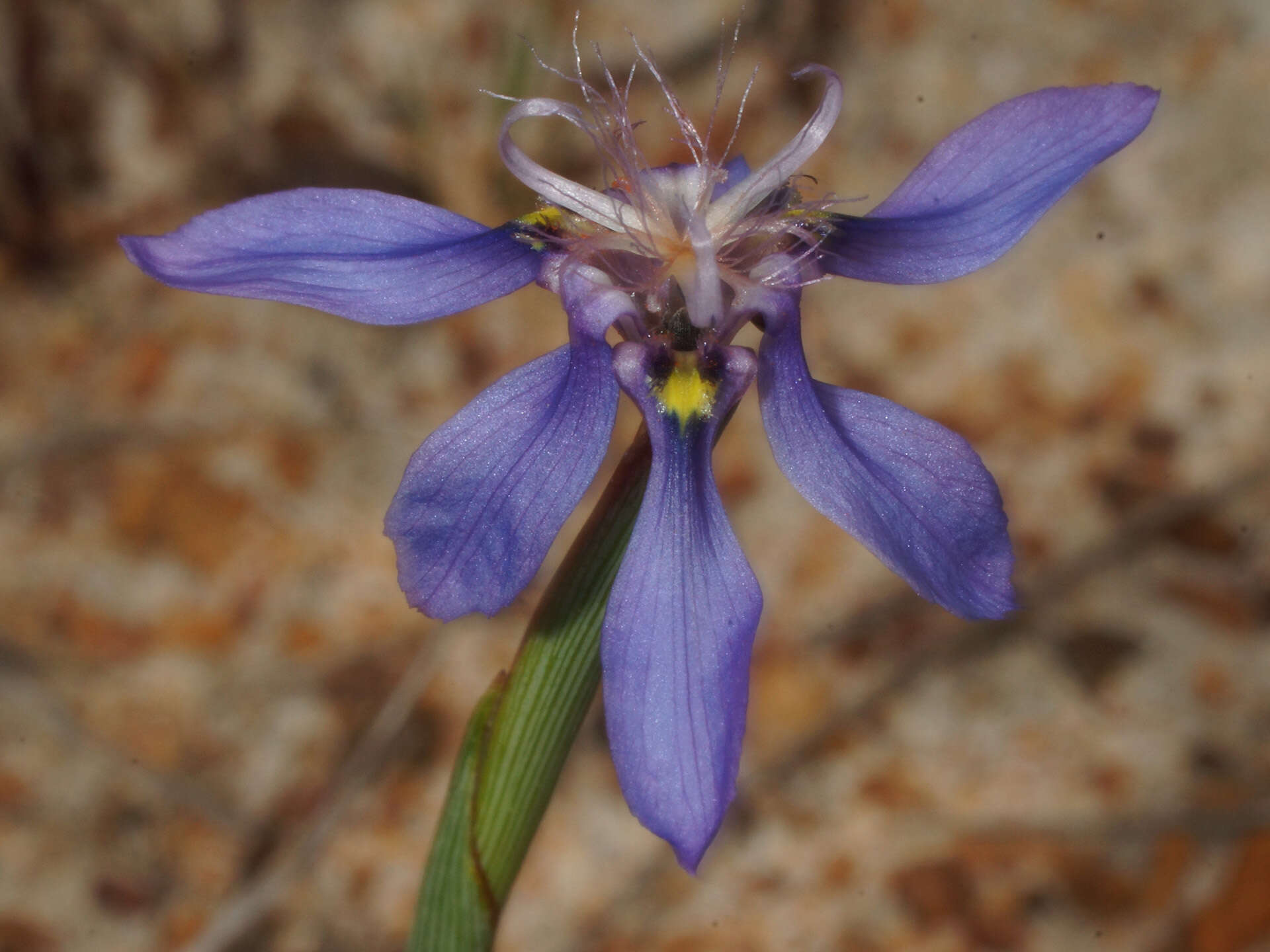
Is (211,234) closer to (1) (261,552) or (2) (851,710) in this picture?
(1) (261,552)

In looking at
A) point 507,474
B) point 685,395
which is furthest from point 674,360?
point 507,474

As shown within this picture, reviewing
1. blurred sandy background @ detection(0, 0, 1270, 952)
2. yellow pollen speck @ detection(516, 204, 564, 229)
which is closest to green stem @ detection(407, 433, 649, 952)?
yellow pollen speck @ detection(516, 204, 564, 229)

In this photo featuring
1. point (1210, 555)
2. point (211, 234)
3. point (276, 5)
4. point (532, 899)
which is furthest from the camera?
point (276, 5)

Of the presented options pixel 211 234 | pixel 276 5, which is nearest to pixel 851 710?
pixel 211 234

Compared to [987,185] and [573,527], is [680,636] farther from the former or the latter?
[573,527]

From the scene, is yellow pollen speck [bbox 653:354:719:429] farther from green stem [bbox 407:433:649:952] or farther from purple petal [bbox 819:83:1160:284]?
purple petal [bbox 819:83:1160:284]

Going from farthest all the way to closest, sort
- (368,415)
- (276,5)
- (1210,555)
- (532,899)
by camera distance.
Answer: (276,5) < (368,415) < (1210,555) < (532,899)
